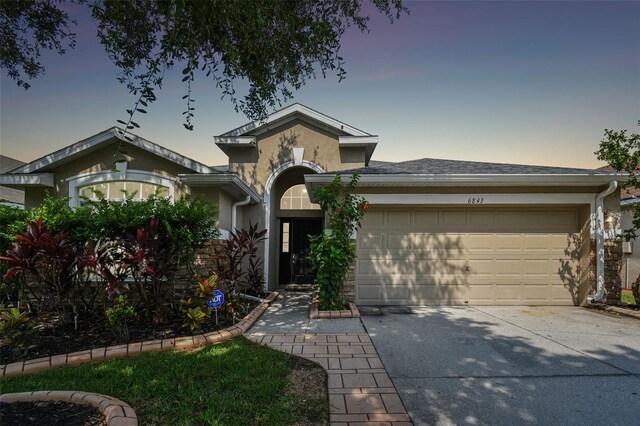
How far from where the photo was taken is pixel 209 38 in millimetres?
4367

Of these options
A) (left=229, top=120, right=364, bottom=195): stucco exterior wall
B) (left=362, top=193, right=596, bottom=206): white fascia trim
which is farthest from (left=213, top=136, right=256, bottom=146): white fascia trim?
(left=362, top=193, right=596, bottom=206): white fascia trim

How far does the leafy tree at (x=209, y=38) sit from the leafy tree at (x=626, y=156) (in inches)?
226

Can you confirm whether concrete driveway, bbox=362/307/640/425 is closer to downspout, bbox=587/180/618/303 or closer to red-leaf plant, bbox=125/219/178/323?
downspout, bbox=587/180/618/303

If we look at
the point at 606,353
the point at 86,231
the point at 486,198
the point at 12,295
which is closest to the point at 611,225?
the point at 486,198

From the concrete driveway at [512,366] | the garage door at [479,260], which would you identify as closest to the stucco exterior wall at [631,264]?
the garage door at [479,260]

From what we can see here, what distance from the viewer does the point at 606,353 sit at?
15.0 ft

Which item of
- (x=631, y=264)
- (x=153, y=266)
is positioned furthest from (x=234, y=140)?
(x=631, y=264)

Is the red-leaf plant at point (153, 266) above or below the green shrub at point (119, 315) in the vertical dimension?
above

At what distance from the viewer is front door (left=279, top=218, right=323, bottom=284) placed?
11852mm

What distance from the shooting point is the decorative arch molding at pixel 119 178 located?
8047 mm

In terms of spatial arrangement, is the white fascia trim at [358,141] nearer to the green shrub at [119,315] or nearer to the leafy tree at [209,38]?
the leafy tree at [209,38]

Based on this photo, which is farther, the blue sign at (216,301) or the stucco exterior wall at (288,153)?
the stucco exterior wall at (288,153)

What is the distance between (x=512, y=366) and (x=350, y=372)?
6.61ft

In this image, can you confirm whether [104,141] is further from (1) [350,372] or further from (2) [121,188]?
(1) [350,372]
